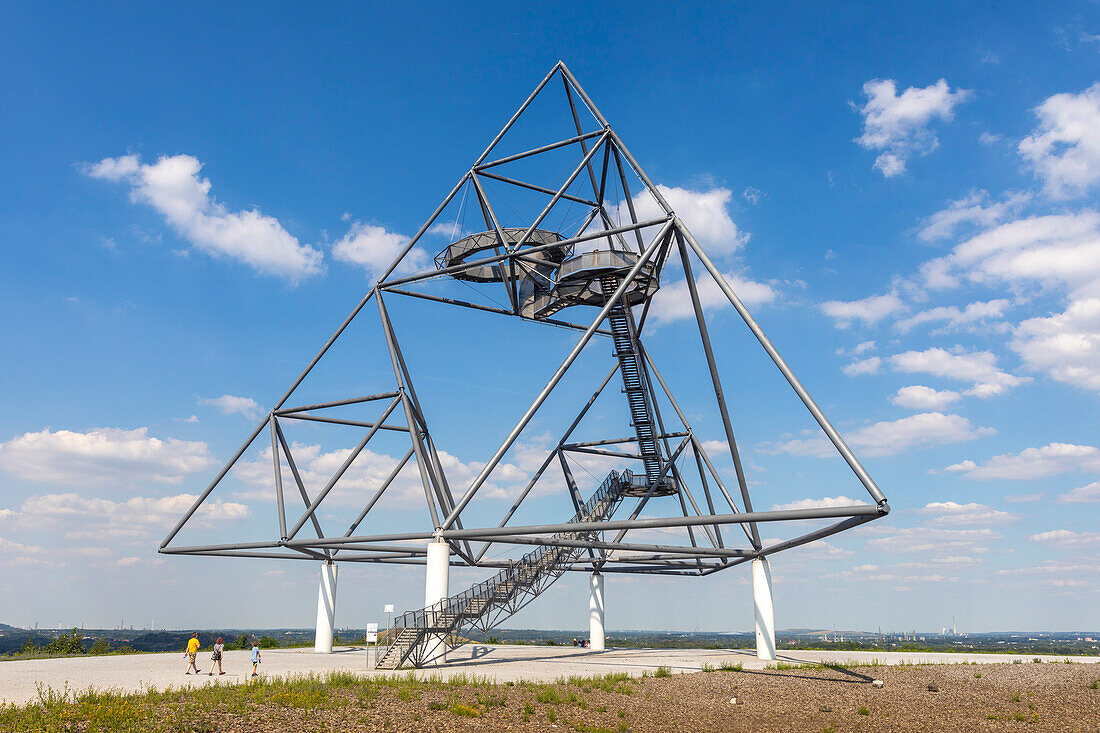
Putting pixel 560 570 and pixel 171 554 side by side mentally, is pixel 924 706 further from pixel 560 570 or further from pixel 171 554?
pixel 171 554

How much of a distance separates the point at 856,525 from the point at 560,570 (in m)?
15.1

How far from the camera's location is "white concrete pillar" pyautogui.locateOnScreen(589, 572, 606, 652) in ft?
127

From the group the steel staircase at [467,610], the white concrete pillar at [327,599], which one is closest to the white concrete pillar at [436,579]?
the steel staircase at [467,610]

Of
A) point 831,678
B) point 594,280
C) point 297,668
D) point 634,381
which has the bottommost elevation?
point 831,678

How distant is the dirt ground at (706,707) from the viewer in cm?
1617

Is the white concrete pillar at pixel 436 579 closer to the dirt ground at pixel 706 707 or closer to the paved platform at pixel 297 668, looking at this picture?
the paved platform at pixel 297 668

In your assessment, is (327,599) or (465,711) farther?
(327,599)

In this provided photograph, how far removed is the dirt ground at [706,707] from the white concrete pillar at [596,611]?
1419 cm

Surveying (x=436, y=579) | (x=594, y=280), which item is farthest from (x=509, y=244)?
(x=436, y=579)

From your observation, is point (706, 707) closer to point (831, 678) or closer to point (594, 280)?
point (831, 678)

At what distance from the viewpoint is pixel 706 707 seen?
1930cm

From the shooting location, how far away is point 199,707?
1622cm

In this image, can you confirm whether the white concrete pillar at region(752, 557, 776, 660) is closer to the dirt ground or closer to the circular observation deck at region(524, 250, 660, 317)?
the dirt ground

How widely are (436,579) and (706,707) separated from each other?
35.0ft
